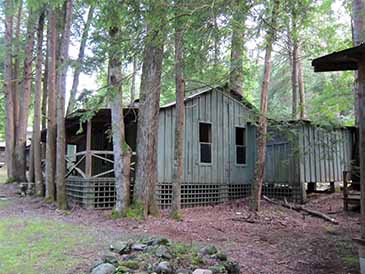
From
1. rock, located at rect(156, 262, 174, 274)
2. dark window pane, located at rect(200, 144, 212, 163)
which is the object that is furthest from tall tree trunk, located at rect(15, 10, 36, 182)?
rock, located at rect(156, 262, 174, 274)

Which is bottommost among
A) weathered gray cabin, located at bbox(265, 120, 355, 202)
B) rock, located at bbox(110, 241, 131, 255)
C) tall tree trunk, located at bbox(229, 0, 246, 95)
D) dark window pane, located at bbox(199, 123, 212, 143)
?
rock, located at bbox(110, 241, 131, 255)

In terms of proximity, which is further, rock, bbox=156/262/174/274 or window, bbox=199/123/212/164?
window, bbox=199/123/212/164

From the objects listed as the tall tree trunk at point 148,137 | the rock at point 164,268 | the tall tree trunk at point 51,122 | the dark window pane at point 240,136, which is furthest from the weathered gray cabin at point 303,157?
the rock at point 164,268

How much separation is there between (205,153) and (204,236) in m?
6.55

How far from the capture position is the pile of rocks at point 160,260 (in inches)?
187

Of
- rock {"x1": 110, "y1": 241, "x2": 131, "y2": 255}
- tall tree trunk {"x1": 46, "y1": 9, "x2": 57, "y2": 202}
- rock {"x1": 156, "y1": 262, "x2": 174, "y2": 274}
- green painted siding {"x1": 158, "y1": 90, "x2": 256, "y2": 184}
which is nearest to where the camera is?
rock {"x1": 156, "y1": 262, "x2": 174, "y2": 274}

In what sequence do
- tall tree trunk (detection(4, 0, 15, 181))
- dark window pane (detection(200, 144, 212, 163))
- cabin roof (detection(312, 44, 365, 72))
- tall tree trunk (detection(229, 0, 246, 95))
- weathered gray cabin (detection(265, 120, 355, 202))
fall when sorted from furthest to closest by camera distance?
tall tree trunk (detection(4, 0, 15, 181)) < dark window pane (detection(200, 144, 212, 163)) < weathered gray cabin (detection(265, 120, 355, 202)) < tall tree trunk (detection(229, 0, 246, 95)) < cabin roof (detection(312, 44, 365, 72))

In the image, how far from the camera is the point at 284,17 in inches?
305

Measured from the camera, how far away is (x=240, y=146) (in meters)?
15.4

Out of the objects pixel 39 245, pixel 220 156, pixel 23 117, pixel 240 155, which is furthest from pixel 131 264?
pixel 23 117

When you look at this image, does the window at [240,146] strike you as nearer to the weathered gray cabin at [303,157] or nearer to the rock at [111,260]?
the weathered gray cabin at [303,157]

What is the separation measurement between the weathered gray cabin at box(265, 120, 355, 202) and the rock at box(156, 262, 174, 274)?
8.61 metres

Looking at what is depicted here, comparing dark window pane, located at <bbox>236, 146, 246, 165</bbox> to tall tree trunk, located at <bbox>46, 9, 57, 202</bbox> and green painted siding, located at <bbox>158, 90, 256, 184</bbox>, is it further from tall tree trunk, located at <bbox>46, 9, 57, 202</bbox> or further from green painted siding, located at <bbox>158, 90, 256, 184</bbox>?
tall tree trunk, located at <bbox>46, 9, 57, 202</bbox>

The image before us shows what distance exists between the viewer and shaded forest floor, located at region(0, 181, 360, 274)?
5773 mm
